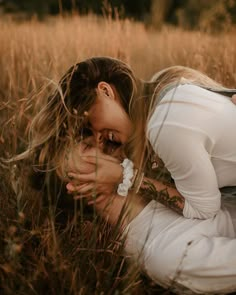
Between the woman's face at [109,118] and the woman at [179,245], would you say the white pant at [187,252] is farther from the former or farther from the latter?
the woman's face at [109,118]

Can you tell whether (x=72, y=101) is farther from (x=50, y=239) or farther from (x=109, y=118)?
(x=50, y=239)

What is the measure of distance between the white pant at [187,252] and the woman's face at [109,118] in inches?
13.3

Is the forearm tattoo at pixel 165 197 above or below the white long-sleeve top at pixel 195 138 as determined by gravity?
below

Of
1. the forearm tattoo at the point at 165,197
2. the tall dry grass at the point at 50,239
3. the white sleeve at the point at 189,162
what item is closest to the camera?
the tall dry grass at the point at 50,239

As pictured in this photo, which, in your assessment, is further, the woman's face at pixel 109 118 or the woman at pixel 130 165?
the woman's face at pixel 109 118

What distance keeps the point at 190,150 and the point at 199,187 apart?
0.15m

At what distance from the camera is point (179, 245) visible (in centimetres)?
186

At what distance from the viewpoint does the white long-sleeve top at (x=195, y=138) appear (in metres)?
1.75

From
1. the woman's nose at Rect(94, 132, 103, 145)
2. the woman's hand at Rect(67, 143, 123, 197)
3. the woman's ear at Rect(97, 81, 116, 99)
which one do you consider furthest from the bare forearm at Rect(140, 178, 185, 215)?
the woman's ear at Rect(97, 81, 116, 99)

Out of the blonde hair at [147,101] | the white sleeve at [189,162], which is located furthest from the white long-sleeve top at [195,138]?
the blonde hair at [147,101]

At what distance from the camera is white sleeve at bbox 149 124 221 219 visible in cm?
175

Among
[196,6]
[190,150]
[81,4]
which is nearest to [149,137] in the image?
[190,150]

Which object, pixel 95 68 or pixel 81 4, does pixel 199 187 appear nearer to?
pixel 95 68

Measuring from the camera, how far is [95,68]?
2084 millimetres
